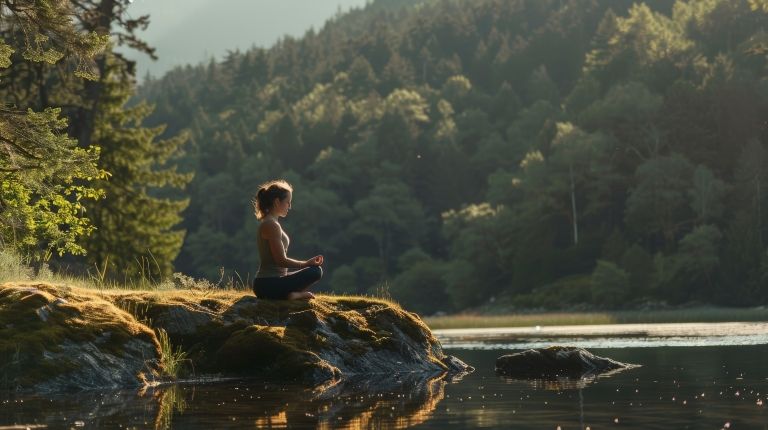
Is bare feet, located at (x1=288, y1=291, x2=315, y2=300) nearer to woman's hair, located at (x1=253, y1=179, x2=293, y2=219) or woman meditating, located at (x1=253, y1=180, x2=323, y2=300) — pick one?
woman meditating, located at (x1=253, y1=180, x2=323, y2=300)

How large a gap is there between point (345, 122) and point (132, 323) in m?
155

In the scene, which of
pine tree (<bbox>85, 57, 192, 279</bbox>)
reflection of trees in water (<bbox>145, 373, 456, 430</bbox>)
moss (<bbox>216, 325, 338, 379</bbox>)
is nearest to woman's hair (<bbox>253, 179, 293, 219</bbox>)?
moss (<bbox>216, 325, 338, 379</bbox>)

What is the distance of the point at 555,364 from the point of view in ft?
60.6

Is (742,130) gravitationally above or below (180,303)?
above

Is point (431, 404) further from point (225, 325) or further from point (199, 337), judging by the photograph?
point (199, 337)

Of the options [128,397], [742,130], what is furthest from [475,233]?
[128,397]

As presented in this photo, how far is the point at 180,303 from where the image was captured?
17.5 m

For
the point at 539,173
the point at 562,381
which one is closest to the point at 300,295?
the point at 562,381

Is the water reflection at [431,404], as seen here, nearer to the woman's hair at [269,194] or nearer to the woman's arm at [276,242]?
the woman's arm at [276,242]

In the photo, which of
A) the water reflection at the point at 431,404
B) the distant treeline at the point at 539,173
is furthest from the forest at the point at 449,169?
the water reflection at the point at 431,404

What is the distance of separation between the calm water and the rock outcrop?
74cm

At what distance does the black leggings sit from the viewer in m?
17.8

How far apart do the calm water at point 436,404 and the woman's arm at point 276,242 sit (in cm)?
202

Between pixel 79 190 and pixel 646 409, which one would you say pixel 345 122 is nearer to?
pixel 79 190
